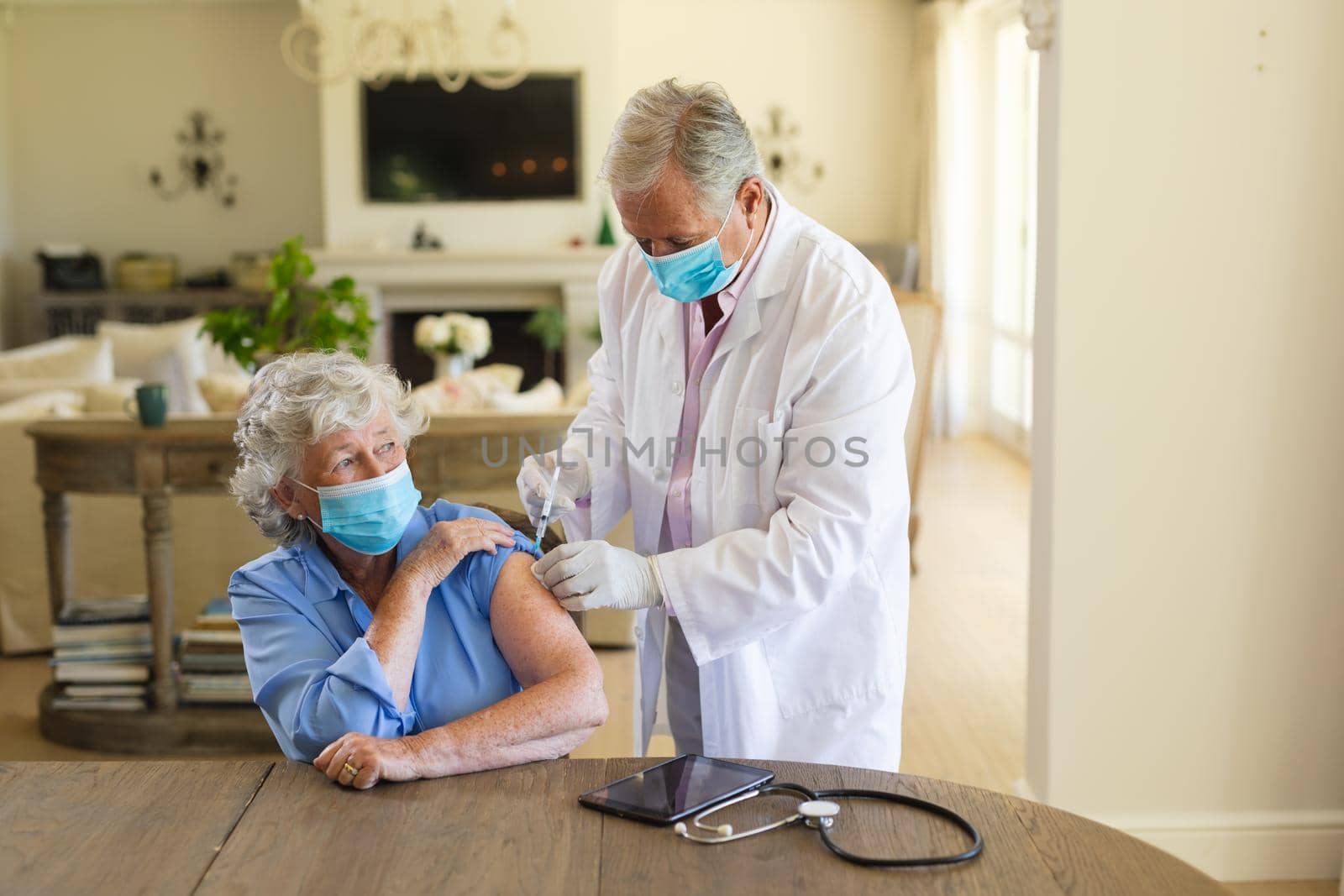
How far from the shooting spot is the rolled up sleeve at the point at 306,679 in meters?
1.41

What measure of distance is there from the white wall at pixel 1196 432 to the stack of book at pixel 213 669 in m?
1.89

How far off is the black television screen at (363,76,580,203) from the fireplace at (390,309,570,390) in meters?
0.70

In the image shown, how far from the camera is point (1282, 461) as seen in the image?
93.4 inches

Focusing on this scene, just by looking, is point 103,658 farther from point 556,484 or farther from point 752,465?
point 752,465

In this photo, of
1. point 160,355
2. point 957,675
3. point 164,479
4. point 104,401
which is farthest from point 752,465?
point 160,355

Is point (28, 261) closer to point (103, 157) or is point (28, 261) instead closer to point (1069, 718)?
point (103, 157)

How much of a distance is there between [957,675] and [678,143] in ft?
8.51

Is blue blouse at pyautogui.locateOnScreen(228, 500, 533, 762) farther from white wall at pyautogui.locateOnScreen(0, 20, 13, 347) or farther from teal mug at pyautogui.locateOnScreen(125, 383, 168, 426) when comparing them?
white wall at pyautogui.locateOnScreen(0, 20, 13, 347)

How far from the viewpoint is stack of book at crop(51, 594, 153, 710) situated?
3.21 meters

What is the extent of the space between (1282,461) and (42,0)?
805 cm

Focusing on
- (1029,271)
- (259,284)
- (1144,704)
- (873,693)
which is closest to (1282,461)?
(1144,704)

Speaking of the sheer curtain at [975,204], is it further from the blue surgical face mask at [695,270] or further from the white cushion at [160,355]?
the blue surgical face mask at [695,270]

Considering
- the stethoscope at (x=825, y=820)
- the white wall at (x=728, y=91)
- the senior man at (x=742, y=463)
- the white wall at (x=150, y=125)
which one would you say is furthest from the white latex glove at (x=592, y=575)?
the white wall at (x=150, y=125)

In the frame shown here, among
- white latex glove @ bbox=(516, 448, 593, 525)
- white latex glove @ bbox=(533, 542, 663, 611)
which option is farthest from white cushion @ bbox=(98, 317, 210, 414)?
white latex glove @ bbox=(533, 542, 663, 611)
